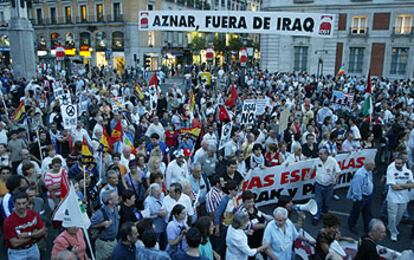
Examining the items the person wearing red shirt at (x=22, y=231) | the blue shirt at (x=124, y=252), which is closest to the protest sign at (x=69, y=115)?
the person wearing red shirt at (x=22, y=231)

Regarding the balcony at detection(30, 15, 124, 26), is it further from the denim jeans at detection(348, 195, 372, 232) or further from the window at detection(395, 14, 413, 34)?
the denim jeans at detection(348, 195, 372, 232)

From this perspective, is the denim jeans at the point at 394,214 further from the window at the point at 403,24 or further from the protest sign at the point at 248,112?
the window at the point at 403,24

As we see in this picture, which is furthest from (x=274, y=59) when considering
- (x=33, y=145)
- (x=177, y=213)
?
(x=177, y=213)

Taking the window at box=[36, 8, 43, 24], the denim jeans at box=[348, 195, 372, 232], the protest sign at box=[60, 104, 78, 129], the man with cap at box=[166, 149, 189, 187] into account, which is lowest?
the denim jeans at box=[348, 195, 372, 232]

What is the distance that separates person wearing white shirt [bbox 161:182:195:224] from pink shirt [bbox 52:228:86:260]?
→ 4.83 ft

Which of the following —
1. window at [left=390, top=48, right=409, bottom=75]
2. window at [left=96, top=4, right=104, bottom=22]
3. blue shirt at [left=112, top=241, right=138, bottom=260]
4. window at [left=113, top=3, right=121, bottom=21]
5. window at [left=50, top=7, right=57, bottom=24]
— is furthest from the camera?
window at [left=50, top=7, right=57, bottom=24]

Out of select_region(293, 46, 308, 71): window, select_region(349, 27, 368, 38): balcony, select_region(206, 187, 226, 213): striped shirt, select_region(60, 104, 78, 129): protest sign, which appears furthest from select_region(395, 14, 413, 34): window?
select_region(206, 187, 226, 213): striped shirt

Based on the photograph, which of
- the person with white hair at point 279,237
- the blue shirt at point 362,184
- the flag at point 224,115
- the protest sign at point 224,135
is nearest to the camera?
the person with white hair at point 279,237

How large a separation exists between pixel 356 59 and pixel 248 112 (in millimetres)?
29996

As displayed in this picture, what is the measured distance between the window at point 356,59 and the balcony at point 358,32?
4.29ft

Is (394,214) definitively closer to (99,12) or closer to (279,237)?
(279,237)

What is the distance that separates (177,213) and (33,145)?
17.6 ft

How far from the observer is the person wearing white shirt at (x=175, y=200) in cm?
561

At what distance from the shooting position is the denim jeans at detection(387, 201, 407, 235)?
704 centimetres
